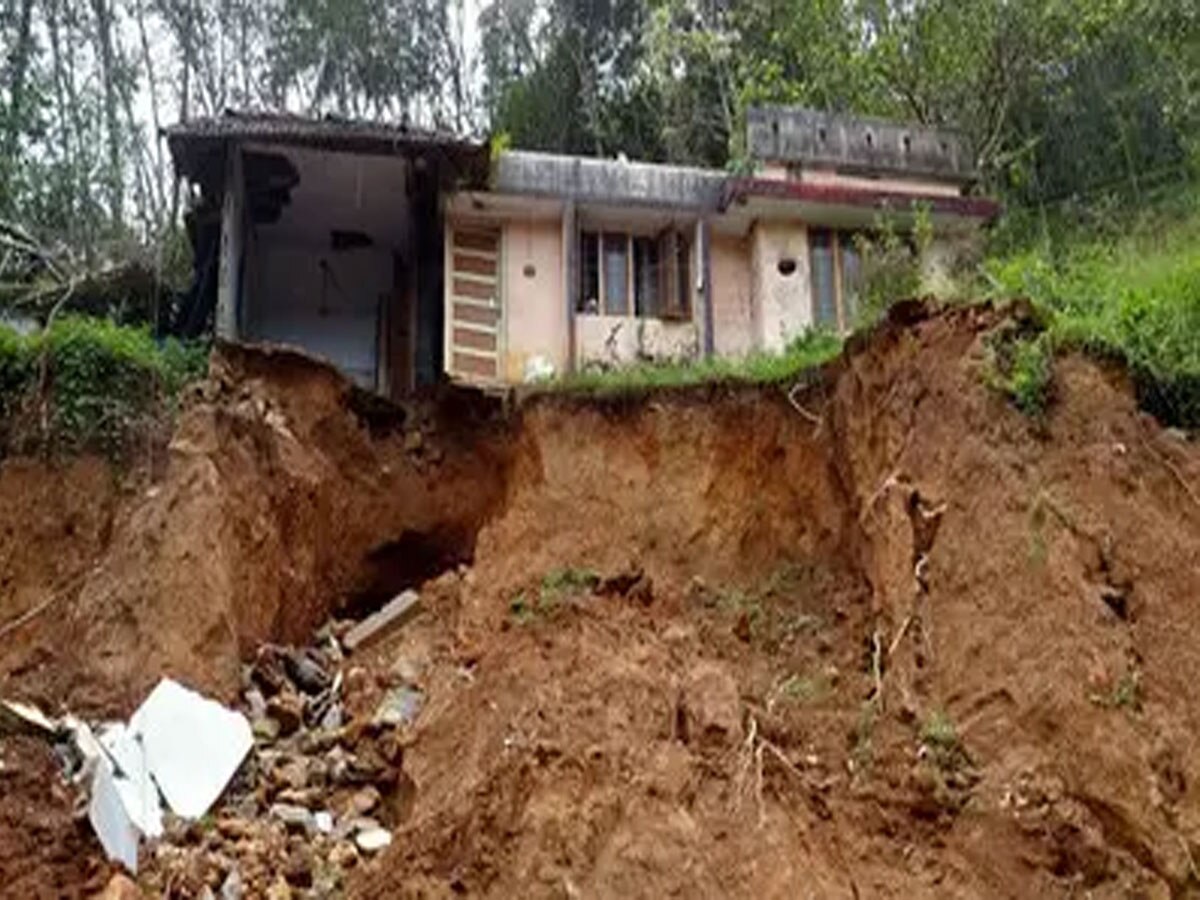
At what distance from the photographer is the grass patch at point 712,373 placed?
12.6 m

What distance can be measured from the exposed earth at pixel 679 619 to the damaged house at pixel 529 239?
7.62ft

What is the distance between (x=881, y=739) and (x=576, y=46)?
57.5 ft

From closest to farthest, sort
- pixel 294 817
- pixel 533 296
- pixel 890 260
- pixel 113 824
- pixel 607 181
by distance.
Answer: pixel 113 824 → pixel 294 817 → pixel 890 260 → pixel 533 296 → pixel 607 181

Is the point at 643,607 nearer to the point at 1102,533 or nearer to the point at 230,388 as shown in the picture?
the point at 1102,533

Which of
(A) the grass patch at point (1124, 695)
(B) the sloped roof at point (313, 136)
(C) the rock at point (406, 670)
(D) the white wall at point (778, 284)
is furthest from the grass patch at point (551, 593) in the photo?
(B) the sloped roof at point (313, 136)

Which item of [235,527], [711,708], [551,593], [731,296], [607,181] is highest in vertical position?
[607,181]

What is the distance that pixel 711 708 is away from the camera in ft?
30.5

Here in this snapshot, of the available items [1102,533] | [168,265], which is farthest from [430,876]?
[168,265]

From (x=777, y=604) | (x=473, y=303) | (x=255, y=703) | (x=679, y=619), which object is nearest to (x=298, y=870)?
(x=255, y=703)

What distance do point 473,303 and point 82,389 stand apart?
4587mm

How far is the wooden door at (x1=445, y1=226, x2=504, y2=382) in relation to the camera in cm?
1501

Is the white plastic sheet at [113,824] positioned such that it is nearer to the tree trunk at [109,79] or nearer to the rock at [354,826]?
the rock at [354,826]

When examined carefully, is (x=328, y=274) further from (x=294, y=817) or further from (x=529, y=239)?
(x=294, y=817)

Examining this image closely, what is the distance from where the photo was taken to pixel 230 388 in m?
12.5
